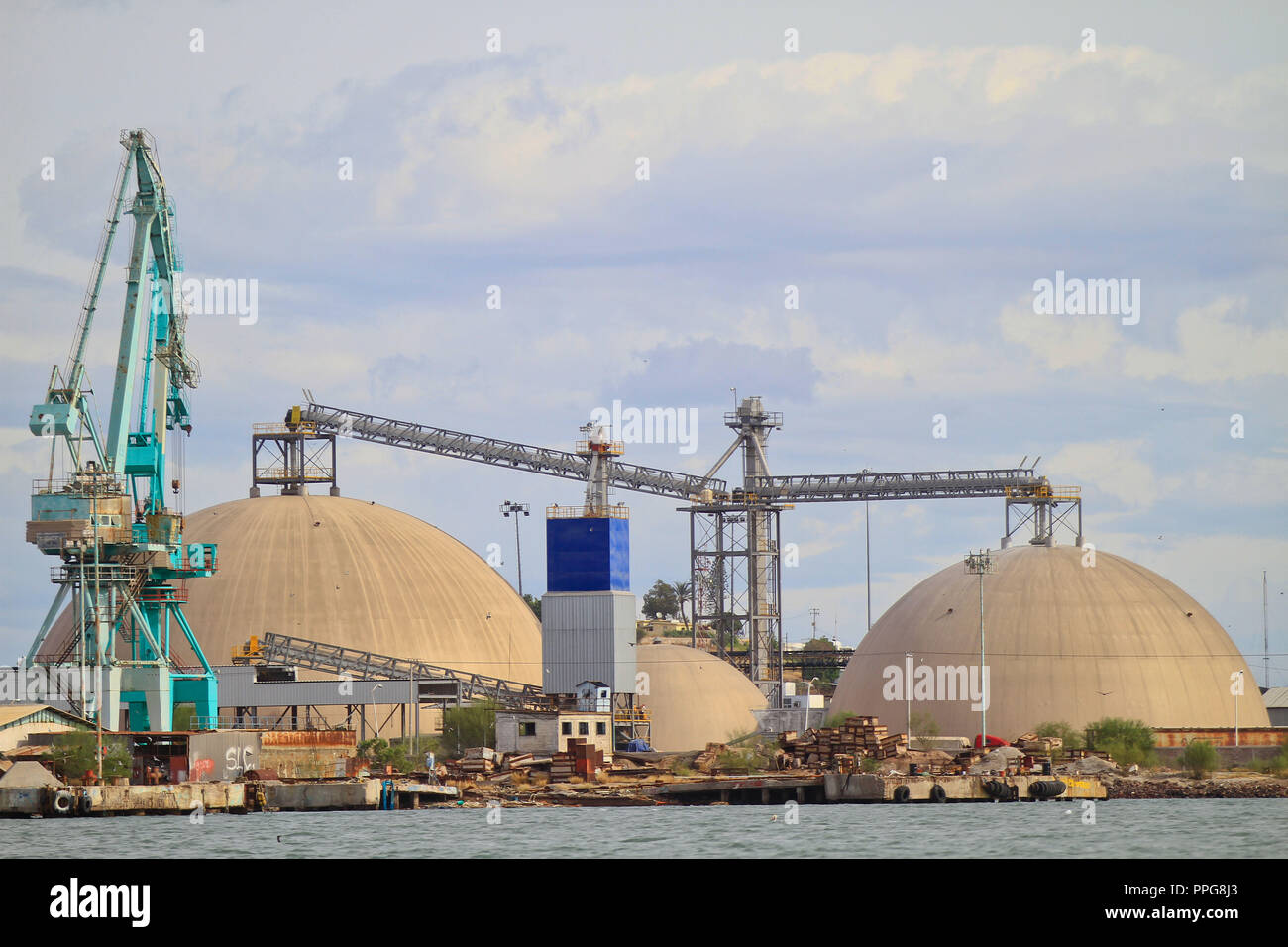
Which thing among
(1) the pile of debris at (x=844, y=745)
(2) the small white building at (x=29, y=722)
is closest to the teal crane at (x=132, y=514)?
(2) the small white building at (x=29, y=722)

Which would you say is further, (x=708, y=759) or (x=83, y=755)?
(x=708, y=759)

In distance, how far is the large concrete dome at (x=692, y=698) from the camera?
94.4 meters

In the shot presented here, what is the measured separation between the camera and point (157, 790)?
214 ft

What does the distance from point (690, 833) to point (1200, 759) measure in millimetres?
35856

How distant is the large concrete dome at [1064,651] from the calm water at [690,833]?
76.5 feet

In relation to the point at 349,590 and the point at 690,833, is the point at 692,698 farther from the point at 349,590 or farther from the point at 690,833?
the point at 690,833

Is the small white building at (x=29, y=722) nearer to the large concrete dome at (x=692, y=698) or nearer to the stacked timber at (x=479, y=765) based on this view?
the stacked timber at (x=479, y=765)

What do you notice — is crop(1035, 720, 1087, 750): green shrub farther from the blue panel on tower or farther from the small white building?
the small white building

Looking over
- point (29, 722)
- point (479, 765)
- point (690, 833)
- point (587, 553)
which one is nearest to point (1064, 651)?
point (587, 553)

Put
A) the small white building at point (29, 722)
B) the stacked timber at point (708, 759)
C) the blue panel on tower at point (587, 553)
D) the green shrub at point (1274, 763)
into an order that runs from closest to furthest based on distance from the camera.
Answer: the small white building at point (29, 722), the stacked timber at point (708, 759), the green shrub at point (1274, 763), the blue panel on tower at point (587, 553)

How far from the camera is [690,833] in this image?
53500 millimetres

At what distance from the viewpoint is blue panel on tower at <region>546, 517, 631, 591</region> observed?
89500 millimetres
